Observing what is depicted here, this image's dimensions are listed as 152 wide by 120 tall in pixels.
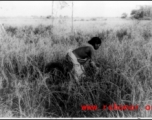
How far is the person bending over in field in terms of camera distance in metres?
3.27

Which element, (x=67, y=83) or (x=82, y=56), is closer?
(x=67, y=83)

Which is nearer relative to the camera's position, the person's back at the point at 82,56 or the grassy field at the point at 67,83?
the grassy field at the point at 67,83

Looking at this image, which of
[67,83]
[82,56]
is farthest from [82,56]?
[67,83]

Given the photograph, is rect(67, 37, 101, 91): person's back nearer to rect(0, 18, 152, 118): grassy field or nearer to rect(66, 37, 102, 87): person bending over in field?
rect(66, 37, 102, 87): person bending over in field

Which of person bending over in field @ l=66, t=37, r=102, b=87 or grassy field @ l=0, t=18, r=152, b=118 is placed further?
person bending over in field @ l=66, t=37, r=102, b=87

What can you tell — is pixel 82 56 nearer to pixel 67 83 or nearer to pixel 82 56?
pixel 82 56

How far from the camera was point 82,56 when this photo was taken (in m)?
3.43

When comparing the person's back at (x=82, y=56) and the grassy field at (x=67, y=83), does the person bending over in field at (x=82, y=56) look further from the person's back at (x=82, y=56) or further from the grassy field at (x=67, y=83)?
the grassy field at (x=67, y=83)

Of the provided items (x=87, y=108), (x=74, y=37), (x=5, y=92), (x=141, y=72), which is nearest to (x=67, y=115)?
(x=87, y=108)

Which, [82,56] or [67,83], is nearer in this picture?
[67,83]

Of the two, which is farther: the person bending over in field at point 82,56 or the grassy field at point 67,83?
the person bending over in field at point 82,56

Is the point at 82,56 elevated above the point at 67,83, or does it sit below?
above

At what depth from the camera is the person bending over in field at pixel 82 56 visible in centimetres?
327

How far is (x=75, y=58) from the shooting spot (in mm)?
3420
